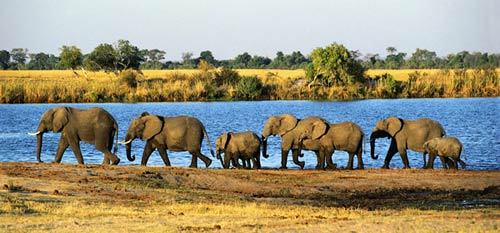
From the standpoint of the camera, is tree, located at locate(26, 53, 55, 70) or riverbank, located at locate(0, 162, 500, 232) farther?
tree, located at locate(26, 53, 55, 70)

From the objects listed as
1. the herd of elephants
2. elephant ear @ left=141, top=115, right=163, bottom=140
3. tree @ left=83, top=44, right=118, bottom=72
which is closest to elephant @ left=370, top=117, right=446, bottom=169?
the herd of elephants

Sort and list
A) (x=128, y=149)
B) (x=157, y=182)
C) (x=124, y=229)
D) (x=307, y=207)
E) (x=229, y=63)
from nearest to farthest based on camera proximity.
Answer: (x=124, y=229) < (x=307, y=207) < (x=157, y=182) < (x=128, y=149) < (x=229, y=63)

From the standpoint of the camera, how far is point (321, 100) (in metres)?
79.4

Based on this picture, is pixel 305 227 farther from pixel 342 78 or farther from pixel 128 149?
A: pixel 342 78

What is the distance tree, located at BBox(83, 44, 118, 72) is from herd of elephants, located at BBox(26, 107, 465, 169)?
69282mm

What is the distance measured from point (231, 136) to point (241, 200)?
28.5 ft

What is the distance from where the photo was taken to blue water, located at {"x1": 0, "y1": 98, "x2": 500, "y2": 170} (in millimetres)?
36219

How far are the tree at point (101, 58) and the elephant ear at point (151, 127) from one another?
233ft

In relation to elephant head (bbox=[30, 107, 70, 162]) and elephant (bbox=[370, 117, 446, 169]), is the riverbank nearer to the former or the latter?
elephant head (bbox=[30, 107, 70, 162])

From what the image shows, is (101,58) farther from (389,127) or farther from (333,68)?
(389,127)

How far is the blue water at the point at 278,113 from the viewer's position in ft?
119

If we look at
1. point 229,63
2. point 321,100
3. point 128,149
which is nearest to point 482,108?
point 321,100

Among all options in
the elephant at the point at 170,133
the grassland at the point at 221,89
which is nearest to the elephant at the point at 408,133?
the elephant at the point at 170,133

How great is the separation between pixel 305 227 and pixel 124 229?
112 inches
